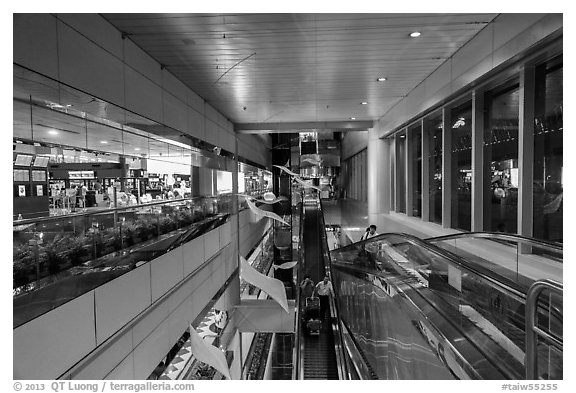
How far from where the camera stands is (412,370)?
14.3 ft

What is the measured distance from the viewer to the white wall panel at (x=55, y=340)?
10.1 ft

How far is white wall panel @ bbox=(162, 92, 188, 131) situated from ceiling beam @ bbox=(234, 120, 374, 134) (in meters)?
4.84

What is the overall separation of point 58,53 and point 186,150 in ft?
→ 14.3

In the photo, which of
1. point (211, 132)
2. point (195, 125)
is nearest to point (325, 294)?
point (195, 125)

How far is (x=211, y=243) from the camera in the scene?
9547 mm

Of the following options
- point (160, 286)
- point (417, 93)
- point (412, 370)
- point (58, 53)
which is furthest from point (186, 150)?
point (412, 370)

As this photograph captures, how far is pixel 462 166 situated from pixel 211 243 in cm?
612

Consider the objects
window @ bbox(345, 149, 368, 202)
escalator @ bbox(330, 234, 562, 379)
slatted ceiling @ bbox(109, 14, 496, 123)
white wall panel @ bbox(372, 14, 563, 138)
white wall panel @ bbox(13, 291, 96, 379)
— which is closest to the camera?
escalator @ bbox(330, 234, 562, 379)

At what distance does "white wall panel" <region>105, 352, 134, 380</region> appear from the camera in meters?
4.54

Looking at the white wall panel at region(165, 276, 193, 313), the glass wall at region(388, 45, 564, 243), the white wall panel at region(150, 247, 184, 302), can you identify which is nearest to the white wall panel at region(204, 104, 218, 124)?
the white wall panel at region(150, 247, 184, 302)

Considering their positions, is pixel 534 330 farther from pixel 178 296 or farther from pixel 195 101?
pixel 195 101

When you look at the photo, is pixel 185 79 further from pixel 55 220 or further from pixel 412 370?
pixel 412 370

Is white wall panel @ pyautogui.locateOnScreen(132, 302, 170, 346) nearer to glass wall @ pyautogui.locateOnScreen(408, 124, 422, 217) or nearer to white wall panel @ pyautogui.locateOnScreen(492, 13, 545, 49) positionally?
white wall panel @ pyautogui.locateOnScreen(492, 13, 545, 49)

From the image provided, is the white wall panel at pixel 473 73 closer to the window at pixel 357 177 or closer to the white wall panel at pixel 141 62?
the white wall panel at pixel 141 62
